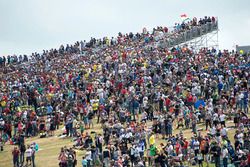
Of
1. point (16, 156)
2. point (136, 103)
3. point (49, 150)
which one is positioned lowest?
point (16, 156)

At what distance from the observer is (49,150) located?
4634 centimetres

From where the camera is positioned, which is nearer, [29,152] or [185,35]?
[29,152]

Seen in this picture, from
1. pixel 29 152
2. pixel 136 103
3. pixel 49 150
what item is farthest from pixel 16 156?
pixel 136 103

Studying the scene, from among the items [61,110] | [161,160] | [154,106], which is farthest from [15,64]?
[161,160]

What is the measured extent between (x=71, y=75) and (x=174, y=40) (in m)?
15.9

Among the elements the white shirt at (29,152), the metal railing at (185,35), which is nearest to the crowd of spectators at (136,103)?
the metal railing at (185,35)

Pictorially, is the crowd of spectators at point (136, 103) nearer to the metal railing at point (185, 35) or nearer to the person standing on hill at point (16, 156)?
the person standing on hill at point (16, 156)

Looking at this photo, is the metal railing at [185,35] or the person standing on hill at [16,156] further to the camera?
the metal railing at [185,35]

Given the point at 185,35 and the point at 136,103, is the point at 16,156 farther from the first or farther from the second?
the point at 185,35

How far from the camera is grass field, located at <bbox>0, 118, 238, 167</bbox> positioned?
42.8m

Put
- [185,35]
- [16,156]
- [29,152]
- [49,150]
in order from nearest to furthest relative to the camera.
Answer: [29,152]
[16,156]
[49,150]
[185,35]

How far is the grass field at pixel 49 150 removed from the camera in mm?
42781

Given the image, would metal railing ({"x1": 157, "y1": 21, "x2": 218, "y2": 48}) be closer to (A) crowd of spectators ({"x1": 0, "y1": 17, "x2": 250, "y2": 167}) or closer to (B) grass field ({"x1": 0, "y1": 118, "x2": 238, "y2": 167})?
(A) crowd of spectators ({"x1": 0, "y1": 17, "x2": 250, "y2": 167})

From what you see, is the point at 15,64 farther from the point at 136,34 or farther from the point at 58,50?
the point at 136,34
